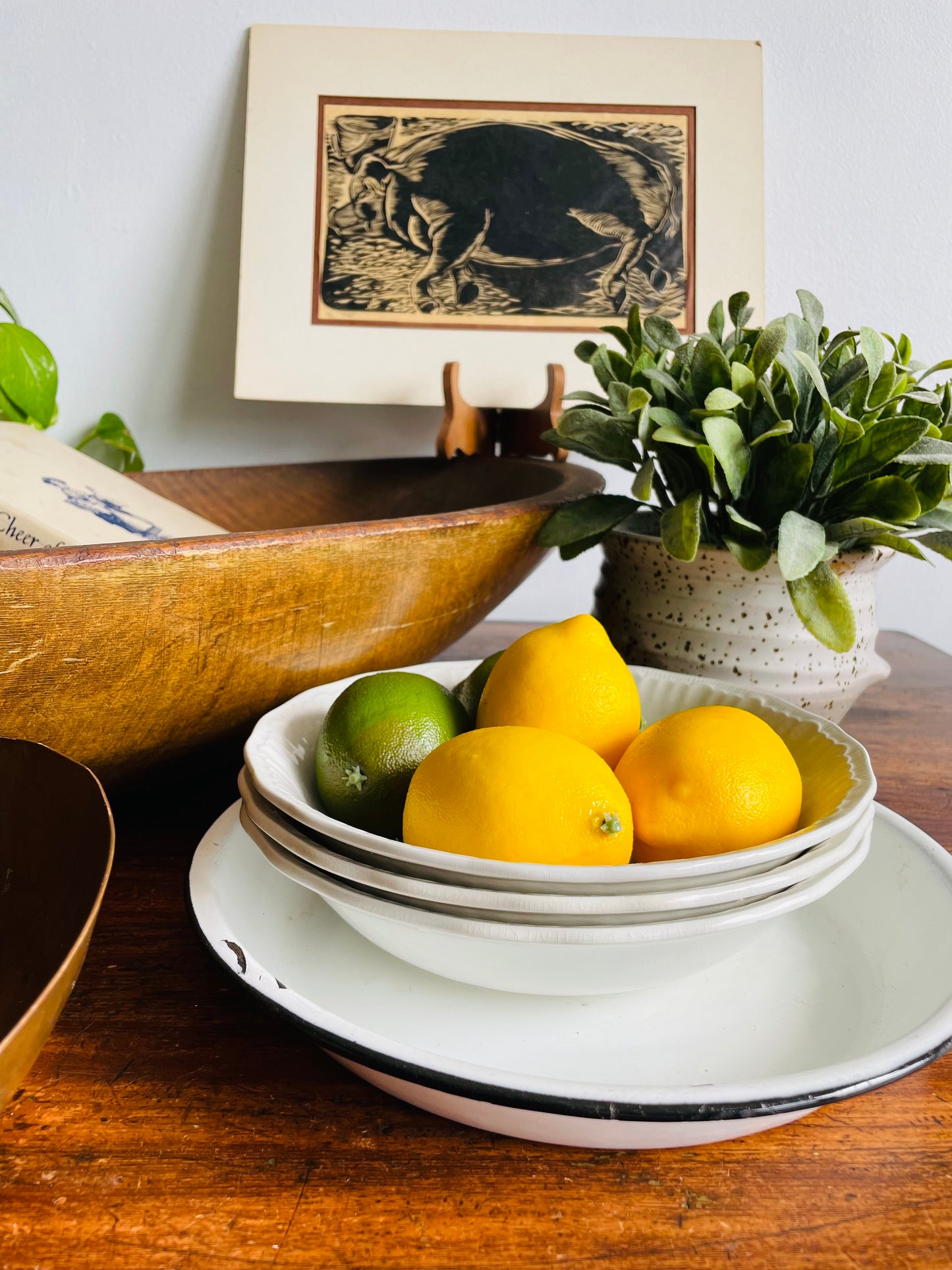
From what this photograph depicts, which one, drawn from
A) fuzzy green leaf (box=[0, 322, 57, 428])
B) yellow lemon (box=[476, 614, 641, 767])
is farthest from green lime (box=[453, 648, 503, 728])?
fuzzy green leaf (box=[0, 322, 57, 428])

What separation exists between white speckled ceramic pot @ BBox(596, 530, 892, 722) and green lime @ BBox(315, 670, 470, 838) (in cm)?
22

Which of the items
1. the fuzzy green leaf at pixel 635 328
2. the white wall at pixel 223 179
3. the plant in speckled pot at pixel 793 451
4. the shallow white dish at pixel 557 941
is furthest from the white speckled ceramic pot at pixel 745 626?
the white wall at pixel 223 179

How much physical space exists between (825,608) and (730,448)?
95mm

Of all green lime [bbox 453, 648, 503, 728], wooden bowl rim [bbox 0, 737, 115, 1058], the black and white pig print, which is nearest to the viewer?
wooden bowl rim [bbox 0, 737, 115, 1058]

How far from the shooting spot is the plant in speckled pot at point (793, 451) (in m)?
0.46

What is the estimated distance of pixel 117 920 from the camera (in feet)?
1.31

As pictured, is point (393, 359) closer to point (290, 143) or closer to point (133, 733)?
point (290, 143)

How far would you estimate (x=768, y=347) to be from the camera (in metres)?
0.48

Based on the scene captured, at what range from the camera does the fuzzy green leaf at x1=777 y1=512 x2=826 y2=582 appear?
17.1 inches

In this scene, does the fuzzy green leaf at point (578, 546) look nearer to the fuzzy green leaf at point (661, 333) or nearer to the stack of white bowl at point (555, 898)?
the fuzzy green leaf at point (661, 333)

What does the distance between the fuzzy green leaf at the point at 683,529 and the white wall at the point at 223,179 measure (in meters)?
0.60

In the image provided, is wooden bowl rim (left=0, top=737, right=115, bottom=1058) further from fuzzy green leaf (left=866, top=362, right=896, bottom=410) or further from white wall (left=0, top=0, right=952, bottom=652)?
white wall (left=0, top=0, right=952, bottom=652)

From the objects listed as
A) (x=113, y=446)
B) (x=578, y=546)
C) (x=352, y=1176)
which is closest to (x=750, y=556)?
(x=578, y=546)

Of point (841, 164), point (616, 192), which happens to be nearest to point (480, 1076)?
point (616, 192)
